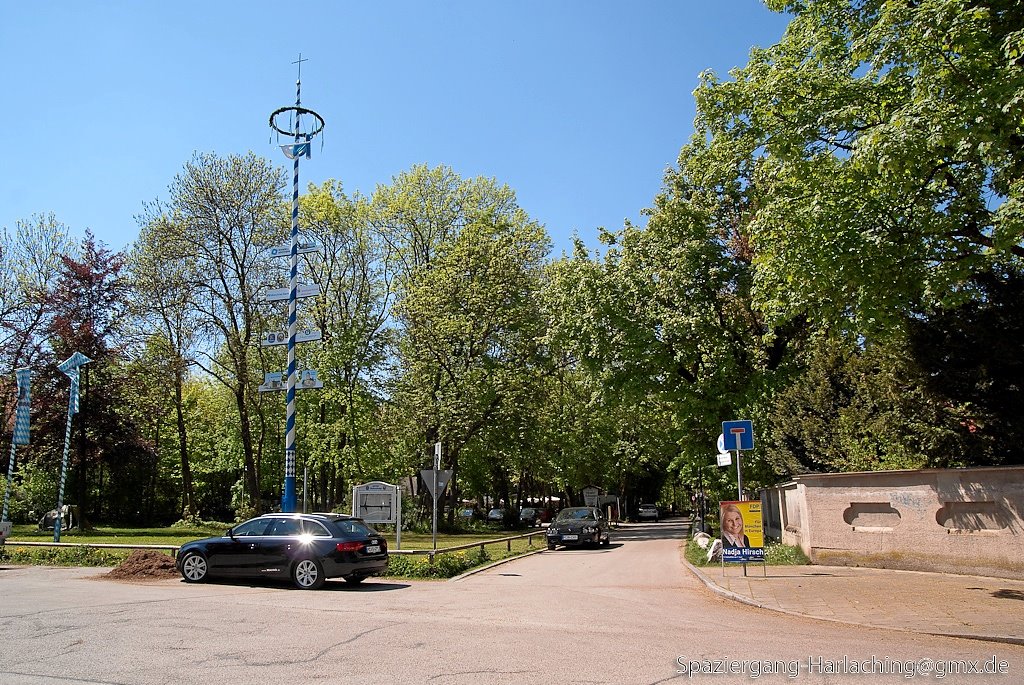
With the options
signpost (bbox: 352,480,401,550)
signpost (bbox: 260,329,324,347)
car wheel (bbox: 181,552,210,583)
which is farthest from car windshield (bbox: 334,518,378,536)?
signpost (bbox: 260,329,324,347)

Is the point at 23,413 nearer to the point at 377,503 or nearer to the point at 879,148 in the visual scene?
the point at 377,503

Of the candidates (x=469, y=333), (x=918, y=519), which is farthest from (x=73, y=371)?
(x=918, y=519)

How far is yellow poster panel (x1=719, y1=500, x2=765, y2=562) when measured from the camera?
14.9m

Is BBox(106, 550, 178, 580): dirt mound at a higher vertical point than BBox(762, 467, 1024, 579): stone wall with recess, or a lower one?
lower

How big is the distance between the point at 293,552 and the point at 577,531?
581 inches

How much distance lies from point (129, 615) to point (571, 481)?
4293 centimetres

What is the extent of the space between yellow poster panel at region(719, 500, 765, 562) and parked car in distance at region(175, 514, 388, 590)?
712cm

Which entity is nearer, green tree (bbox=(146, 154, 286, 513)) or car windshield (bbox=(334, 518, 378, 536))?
car windshield (bbox=(334, 518, 378, 536))

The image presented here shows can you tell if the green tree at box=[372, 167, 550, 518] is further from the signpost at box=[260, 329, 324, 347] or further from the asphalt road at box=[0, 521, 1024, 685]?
the asphalt road at box=[0, 521, 1024, 685]

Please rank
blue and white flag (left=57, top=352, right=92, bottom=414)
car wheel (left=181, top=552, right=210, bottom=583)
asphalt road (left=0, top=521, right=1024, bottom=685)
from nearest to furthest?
asphalt road (left=0, top=521, right=1024, bottom=685)
car wheel (left=181, top=552, right=210, bottom=583)
blue and white flag (left=57, top=352, right=92, bottom=414)

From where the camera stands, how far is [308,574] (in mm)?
13844

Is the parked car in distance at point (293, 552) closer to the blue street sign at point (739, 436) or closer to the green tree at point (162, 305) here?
the blue street sign at point (739, 436)

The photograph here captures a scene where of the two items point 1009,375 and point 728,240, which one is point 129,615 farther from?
point 728,240

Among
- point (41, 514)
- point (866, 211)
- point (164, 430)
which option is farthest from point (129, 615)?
point (164, 430)
